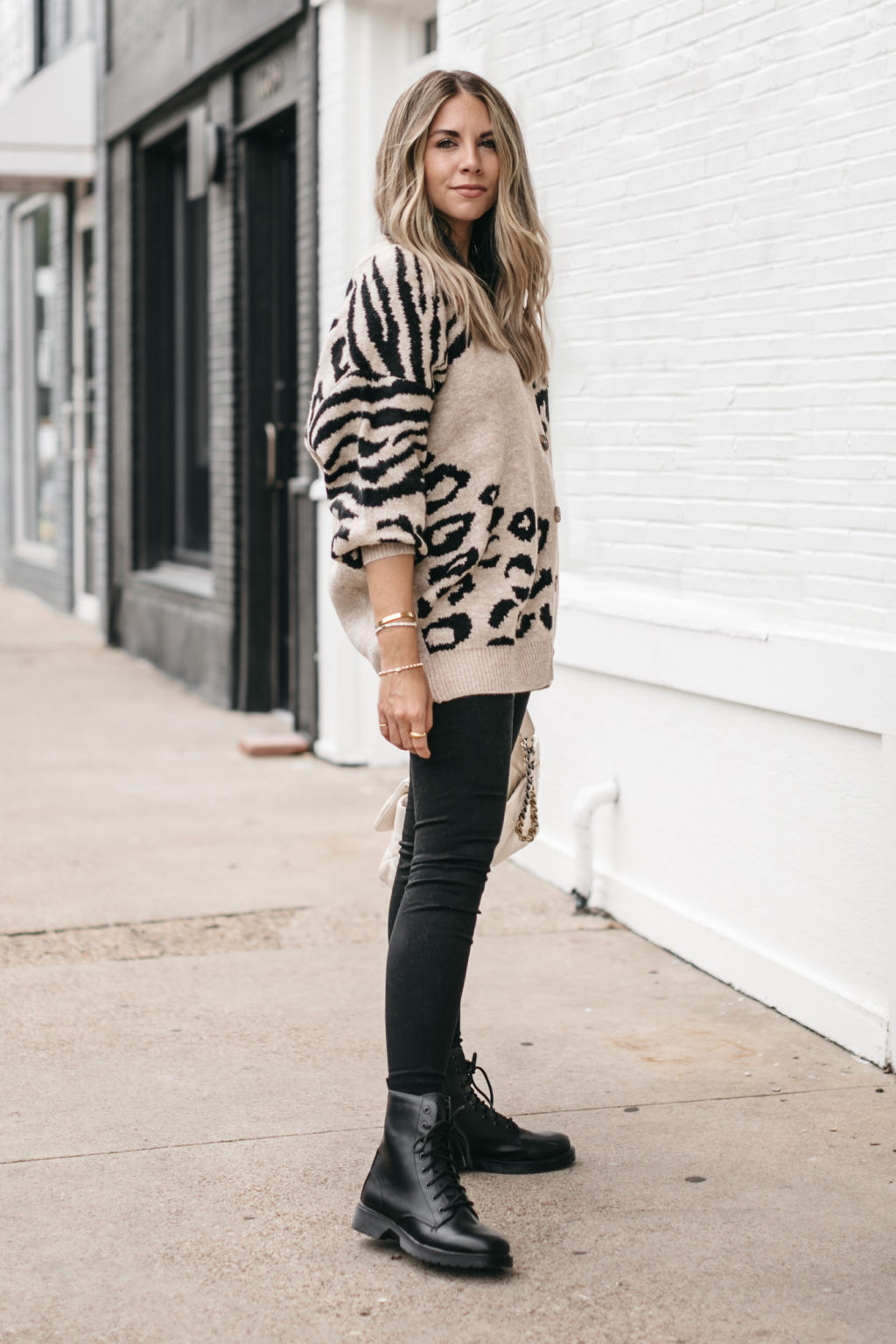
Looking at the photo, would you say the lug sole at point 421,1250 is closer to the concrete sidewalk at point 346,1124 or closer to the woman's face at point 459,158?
the concrete sidewalk at point 346,1124

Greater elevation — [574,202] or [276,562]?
[574,202]

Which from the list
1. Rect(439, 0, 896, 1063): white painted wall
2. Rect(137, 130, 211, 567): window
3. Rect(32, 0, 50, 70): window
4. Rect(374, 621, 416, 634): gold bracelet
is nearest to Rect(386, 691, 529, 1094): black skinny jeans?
Rect(374, 621, 416, 634): gold bracelet

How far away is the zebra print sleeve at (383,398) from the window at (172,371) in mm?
7333

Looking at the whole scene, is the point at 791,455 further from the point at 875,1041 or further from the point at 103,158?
the point at 103,158

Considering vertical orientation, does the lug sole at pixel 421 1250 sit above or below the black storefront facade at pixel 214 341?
below

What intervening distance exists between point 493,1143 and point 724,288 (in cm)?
220

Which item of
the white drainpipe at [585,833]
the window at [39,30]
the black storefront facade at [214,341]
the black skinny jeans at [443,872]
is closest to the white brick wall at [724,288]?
the white drainpipe at [585,833]

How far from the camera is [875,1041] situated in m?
3.72

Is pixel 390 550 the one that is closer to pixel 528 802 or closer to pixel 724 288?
pixel 528 802

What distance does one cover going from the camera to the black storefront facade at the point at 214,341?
25.8 feet

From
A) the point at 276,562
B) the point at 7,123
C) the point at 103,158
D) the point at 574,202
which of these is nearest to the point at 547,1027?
the point at 574,202

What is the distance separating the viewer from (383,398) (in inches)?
109

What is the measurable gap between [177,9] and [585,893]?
6.55 meters

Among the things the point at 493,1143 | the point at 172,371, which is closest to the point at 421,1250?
the point at 493,1143
